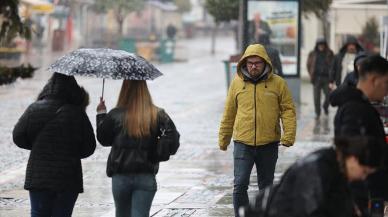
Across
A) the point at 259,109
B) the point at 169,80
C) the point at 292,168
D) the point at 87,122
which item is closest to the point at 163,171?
the point at 259,109

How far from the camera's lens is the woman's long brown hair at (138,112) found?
7719mm

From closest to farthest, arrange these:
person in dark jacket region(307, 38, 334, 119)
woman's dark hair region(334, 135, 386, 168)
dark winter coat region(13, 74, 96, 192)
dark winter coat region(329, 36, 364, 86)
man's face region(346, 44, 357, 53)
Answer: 1. woman's dark hair region(334, 135, 386, 168)
2. dark winter coat region(13, 74, 96, 192)
3. man's face region(346, 44, 357, 53)
4. dark winter coat region(329, 36, 364, 86)
5. person in dark jacket region(307, 38, 334, 119)

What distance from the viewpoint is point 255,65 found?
9.76 meters

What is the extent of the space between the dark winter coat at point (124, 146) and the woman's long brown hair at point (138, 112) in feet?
0.12

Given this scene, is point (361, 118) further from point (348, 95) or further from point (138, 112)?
point (138, 112)

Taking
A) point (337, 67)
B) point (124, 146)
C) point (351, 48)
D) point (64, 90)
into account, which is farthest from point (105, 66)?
point (337, 67)

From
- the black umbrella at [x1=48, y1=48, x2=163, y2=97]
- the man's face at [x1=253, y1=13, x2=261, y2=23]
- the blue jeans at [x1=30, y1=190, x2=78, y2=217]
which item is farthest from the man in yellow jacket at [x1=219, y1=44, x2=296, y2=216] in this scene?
the man's face at [x1=253, y1=13, x2=261, y2=23]

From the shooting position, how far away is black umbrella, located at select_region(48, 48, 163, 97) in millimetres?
7977

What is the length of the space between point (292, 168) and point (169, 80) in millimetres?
31297

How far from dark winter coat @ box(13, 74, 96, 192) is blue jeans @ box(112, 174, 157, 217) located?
36 centimetres

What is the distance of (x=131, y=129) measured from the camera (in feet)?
Result: 25.3

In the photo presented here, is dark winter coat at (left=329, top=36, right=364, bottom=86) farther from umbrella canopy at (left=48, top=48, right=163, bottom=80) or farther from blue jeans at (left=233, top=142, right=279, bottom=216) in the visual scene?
umbrella canopy at (left=48, top=48, right=163, bottom=80)

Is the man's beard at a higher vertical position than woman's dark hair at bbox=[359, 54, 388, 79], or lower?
lower

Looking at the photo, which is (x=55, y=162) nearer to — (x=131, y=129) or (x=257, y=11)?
(x=131, y=129)
